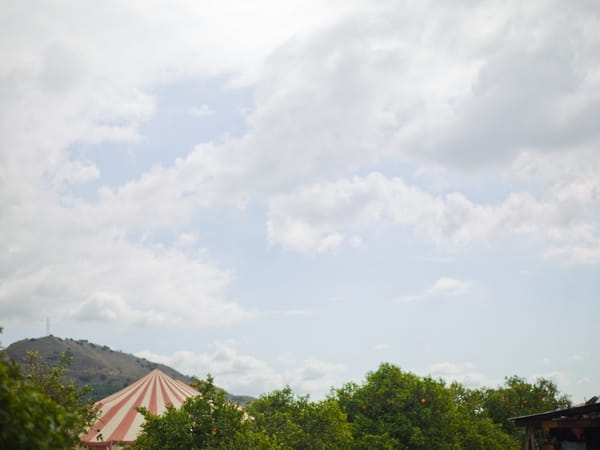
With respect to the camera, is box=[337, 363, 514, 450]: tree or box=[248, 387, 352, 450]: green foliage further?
box=[337, 363, 514, 450]: tree

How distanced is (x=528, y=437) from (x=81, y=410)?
16.2 meters

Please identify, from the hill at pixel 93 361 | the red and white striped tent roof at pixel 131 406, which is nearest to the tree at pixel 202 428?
the red and white striped tent roof at pixel 131 406

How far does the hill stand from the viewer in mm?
123562

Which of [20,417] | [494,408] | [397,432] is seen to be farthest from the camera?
[494,408]

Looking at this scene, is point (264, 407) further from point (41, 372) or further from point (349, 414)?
point (41, 372)

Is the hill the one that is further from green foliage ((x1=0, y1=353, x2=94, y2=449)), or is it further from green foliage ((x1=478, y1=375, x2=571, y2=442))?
green foliage ((x1=0, y1=353, x2=94, y2=449))

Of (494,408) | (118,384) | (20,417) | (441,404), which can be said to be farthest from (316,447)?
(118,384)

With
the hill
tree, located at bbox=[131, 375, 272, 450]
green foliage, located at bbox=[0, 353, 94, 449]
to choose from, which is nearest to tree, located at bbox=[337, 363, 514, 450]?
tree, located at bbox=[131, 375, 272, 450]

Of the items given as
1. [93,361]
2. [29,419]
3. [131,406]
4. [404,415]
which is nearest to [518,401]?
[404,415]

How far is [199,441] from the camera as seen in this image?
21.2 m

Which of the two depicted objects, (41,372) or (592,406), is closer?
(592,406)

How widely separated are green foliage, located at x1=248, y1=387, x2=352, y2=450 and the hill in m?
92.1

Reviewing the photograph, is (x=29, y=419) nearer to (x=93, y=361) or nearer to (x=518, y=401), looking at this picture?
(x=518, y=401)

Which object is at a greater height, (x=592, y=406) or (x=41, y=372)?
(x=41, y=372)
